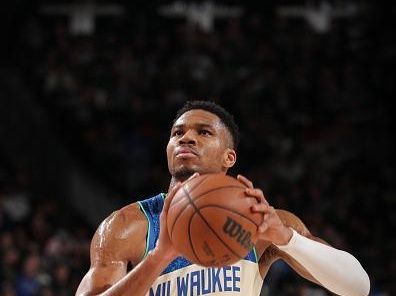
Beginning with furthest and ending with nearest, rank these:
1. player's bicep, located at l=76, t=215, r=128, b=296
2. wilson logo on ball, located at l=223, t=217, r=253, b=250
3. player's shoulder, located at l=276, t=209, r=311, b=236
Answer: player's shoulder, located at l=276, t=209, r=311, b=236 < player's bicep, located at l=76, t=215, r=128, b=296 < wilson logo on ball, located at l=223, t=217, r=253, b=250

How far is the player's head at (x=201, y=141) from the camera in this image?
3.78m

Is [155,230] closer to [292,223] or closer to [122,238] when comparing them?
[122,238]

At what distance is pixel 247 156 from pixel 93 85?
2.48 meters

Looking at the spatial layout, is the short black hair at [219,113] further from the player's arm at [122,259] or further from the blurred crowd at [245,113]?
the blurred crowd at [245,113]

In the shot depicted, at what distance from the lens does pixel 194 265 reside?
374 centimetres

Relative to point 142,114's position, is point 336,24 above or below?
above

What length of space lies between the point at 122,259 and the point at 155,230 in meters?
0.23

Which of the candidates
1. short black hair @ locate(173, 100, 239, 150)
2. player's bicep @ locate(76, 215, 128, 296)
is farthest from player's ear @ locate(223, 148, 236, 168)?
player's bicep @ locate(76, 215, 128, 296)

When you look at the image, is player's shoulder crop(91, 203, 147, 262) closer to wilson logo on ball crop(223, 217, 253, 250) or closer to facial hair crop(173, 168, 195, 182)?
facial hair crop(173, 168, 195, 182)

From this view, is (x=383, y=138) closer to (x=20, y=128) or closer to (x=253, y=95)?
(x=253, y=95)

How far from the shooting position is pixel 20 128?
448 inches

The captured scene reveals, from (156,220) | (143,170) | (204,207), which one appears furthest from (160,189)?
(204,207)

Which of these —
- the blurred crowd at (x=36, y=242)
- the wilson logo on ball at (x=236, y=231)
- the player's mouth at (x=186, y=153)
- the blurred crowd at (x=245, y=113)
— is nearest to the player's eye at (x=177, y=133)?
the player's mouth at (x=186, y=153)

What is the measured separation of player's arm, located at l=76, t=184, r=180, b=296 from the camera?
318cm
